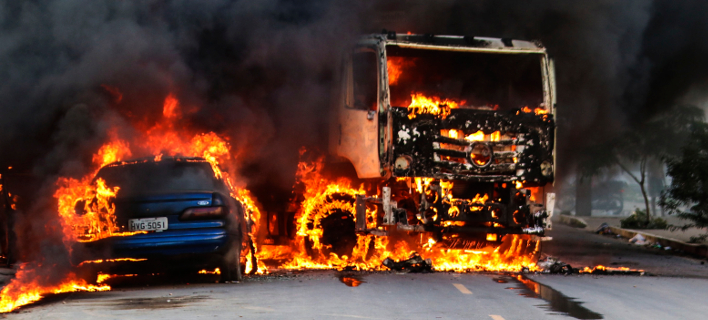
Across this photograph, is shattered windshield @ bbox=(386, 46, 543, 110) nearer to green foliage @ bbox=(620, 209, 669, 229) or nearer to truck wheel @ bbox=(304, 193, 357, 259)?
truck wheel @ bbox=(304, 193, 357, 259)

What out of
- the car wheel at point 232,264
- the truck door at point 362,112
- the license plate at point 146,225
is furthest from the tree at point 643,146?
the license plate at point 146,225

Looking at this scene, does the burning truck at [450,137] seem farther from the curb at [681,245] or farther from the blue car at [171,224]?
the curb at [681,245]

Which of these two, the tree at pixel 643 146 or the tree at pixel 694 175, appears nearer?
the tree at pixel 694 175

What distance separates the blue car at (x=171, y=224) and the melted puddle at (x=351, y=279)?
4.25 feet

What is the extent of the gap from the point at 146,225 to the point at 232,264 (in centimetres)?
108

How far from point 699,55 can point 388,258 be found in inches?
340

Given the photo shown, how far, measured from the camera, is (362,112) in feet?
37.6

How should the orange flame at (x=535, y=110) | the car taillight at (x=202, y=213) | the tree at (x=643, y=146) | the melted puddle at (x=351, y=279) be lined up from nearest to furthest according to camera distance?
1. the car taillight at (x=202, y=213)
2. the melted puddle at (x=351, y=279)
3. the orange flame at (x=535, y=110)
4. the tree at (x=643, y=146)

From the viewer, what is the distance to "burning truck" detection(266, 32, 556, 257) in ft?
36.6

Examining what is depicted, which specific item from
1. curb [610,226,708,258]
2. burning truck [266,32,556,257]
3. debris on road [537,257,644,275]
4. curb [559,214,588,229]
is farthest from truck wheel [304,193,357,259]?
curb [559,214,588,229]

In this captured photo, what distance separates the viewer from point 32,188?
1276 centimetres

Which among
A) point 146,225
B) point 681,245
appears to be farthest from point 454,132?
point 681,245

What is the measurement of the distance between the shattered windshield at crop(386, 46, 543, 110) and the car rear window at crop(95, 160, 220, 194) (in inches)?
113

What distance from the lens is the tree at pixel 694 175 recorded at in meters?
17.9
